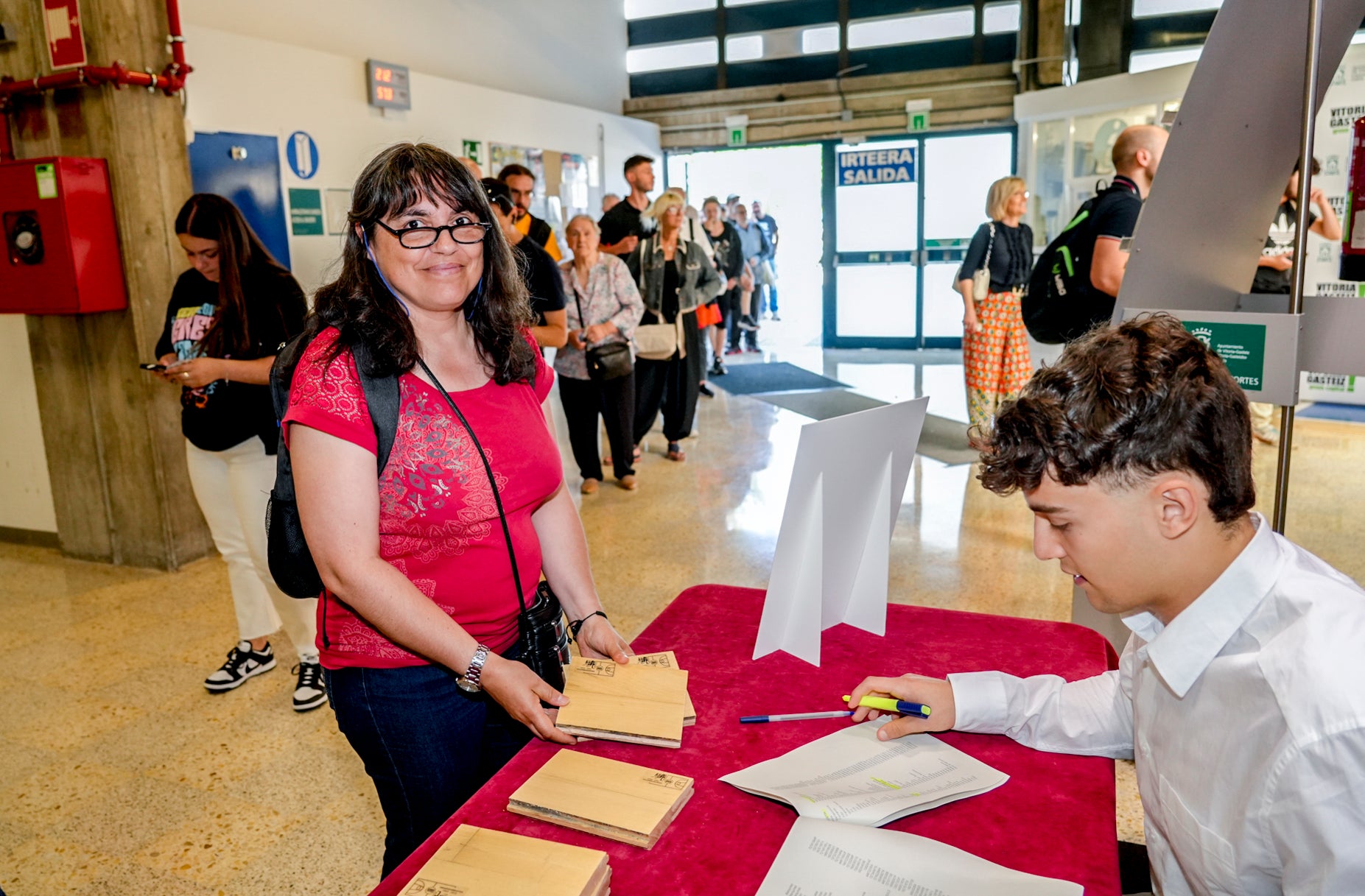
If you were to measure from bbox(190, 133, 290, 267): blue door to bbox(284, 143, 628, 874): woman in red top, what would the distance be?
4163 mm

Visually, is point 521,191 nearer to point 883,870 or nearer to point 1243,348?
point 1243,348

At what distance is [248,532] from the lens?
2.98 meters

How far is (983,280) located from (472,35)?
502cm

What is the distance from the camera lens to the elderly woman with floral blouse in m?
5.17

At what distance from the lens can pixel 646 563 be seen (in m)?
4.18

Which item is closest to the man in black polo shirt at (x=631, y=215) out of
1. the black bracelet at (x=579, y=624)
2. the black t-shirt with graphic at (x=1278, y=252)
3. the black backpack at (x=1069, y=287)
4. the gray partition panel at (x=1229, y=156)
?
the black backpack at (x=1069, y=287)

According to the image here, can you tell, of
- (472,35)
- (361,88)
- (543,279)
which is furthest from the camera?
(472,35)

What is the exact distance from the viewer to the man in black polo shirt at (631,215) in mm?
6074

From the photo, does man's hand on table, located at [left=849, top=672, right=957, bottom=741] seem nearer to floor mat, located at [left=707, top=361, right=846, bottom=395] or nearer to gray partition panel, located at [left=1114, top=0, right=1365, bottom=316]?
gray partition panel, located at [left=1114, top=0, right=1365, bottom=316]

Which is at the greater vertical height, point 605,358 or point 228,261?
point 228,261

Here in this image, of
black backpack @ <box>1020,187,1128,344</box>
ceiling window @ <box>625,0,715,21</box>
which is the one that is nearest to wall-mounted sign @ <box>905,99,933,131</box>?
ceiling window @ <box>625,0,715,21</box>

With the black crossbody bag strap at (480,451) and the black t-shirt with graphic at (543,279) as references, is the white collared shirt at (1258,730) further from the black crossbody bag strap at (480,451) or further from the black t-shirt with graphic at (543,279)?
the black t-shirt with graphic at (543,279)

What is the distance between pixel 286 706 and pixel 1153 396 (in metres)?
2.82


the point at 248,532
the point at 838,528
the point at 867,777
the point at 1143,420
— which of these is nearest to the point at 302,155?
the point at 248,532
